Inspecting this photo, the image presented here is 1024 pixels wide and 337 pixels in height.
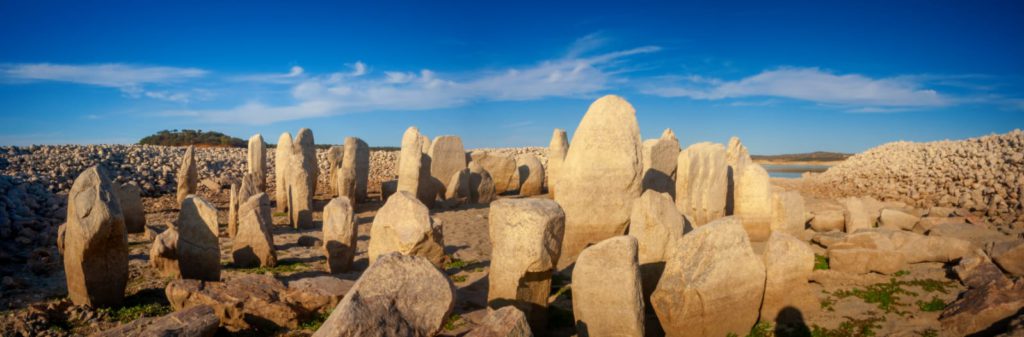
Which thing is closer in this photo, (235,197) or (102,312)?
(102,312)

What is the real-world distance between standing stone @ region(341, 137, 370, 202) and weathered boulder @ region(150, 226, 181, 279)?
853 cm

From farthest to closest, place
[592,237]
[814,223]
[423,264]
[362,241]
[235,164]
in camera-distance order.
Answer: [235,164] < [814,223] < [362,241] < [592,237] < [423,264]

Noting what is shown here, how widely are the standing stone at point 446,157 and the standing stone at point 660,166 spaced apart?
27.0 ft

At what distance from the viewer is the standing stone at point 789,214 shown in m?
12.9

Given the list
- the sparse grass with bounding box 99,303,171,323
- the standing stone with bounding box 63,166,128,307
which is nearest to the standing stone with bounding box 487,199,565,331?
the sparse grass with bounding box 99,303,171,323

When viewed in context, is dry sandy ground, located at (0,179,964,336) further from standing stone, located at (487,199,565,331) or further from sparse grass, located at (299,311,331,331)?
standing stone, located at (487,199,565,331)

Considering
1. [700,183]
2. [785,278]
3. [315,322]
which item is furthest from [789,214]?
[315,322]

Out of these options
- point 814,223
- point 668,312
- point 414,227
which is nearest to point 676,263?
point 668,312

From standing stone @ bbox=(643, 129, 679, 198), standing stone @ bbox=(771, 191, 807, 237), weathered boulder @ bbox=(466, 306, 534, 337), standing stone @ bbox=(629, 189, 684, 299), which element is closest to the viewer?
weathered boulder @ bbox=(466, 306, 534, 337)

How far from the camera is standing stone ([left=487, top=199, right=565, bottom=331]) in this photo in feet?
22.5

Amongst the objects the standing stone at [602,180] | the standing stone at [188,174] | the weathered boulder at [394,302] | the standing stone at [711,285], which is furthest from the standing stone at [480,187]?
the weathered boulder at [394,302]

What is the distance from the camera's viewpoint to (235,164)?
102 ft

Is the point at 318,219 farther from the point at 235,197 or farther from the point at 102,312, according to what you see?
the point at 102,312

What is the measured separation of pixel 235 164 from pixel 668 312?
29486 mm
